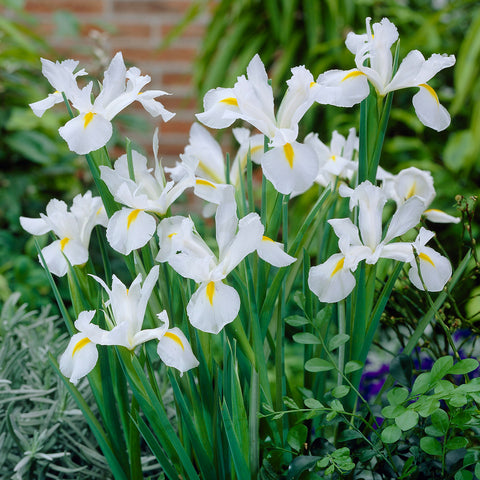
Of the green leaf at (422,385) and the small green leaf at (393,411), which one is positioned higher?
the green leaf at (422,385)

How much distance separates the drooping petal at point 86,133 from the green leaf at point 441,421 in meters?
0.36

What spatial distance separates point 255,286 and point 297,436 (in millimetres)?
145

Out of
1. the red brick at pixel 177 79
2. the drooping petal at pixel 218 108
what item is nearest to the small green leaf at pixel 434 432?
the drooping petal at pixel 218 108

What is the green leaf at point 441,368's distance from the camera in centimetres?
50

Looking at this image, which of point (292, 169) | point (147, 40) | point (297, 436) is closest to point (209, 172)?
point (292, 169)

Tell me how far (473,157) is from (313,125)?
554 millimetres

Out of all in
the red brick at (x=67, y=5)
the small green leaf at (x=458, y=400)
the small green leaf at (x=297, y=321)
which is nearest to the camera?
the small green leaf at (x=458, y=400)

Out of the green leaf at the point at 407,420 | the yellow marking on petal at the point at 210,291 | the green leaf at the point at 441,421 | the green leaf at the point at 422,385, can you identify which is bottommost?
the green leaf at the point at 441,421

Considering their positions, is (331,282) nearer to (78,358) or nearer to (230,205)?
(230,205)

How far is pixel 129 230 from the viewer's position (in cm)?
51

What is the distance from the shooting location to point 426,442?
0.50 metres

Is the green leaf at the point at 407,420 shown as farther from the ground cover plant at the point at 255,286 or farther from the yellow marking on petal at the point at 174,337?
the yellow marking on petal at the point at 174,337

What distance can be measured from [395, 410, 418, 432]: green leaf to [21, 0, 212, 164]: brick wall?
1738 mm

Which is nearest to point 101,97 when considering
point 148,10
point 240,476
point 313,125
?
point 240,476
